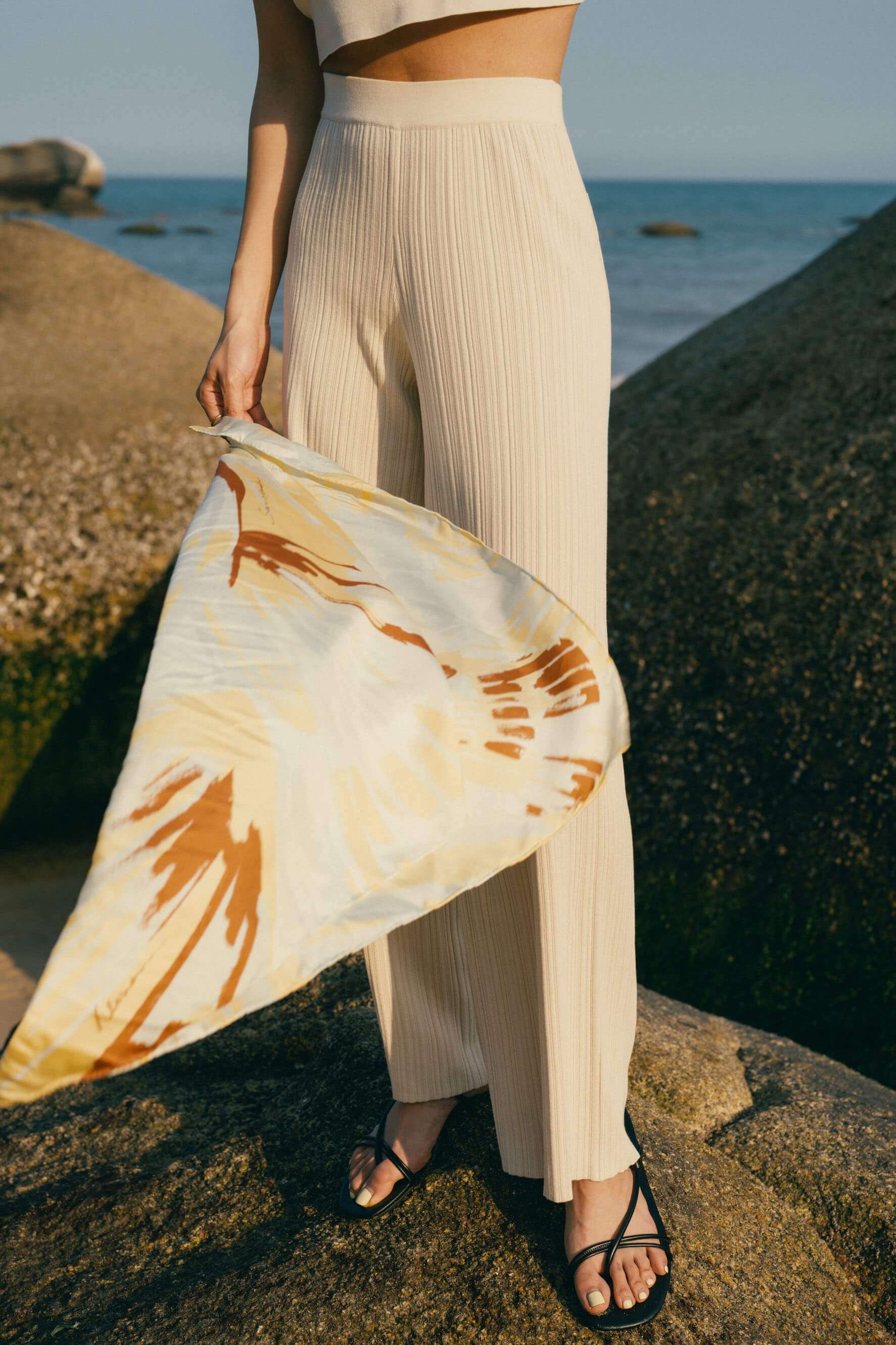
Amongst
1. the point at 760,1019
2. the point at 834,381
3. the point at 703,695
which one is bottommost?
the point at 760,1019

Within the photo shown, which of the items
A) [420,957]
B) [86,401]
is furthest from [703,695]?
[86,401]

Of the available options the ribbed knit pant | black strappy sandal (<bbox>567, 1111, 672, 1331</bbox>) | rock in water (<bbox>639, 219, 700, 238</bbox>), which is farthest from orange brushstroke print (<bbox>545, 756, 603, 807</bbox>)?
rock in water (<bbox>639, 219, 700, 238</bbox>)

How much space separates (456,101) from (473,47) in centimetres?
7

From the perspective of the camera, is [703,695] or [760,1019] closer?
[760,1019]

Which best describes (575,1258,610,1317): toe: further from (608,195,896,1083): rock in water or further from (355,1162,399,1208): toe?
(608,195,896,1083): rock in water

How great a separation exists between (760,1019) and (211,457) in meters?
4.03

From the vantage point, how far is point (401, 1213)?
168 cm

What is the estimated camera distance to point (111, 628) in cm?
475

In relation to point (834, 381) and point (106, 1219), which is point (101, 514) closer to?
point (834, 381)

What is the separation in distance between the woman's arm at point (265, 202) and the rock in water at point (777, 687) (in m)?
2.25

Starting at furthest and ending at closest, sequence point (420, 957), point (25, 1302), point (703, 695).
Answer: point (703, 695)
point (420, 957)
point (25, 1302)

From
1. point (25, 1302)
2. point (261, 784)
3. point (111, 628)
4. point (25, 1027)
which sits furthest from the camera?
point (111, 628)

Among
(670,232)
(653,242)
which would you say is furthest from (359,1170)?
(670,232)

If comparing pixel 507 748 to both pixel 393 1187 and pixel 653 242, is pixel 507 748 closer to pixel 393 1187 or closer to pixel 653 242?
pixel 393 1187
